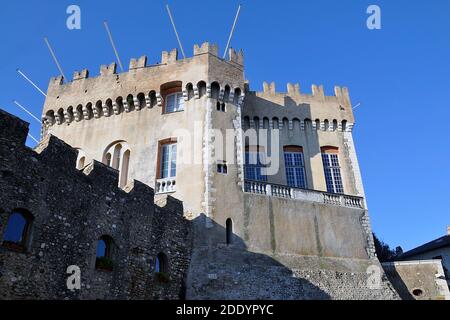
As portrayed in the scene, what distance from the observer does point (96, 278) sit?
11.2 metres

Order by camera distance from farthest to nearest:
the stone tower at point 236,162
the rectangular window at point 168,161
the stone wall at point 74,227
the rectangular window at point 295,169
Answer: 1. the rectangular window at point 295,169
2. the rectangular window at point 168,161
3. the stone tower at point 236,162
4. the stone wall at point 74,227

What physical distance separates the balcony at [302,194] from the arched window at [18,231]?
9.51 meters

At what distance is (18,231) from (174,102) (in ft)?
37.7

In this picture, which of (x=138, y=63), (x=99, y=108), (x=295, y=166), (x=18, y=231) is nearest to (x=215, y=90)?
(x=138, y=63)

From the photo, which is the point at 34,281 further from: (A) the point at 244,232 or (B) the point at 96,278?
(A) the point at 244,232

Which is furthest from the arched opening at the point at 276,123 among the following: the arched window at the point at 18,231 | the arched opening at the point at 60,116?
the arched window at the point at 18,231

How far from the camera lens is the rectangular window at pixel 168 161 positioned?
17.9 meters

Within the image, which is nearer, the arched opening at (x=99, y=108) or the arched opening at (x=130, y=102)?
the arched opening at (x=130, y=102)

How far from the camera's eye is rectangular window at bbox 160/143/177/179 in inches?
706

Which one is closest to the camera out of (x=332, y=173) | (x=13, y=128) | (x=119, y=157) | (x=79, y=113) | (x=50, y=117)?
(x=13, y=128)

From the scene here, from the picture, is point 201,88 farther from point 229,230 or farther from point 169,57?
point 229,230

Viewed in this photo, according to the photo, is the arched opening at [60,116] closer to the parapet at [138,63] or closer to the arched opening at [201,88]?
the parapet at [138,63]

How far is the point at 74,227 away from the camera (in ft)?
35.9
